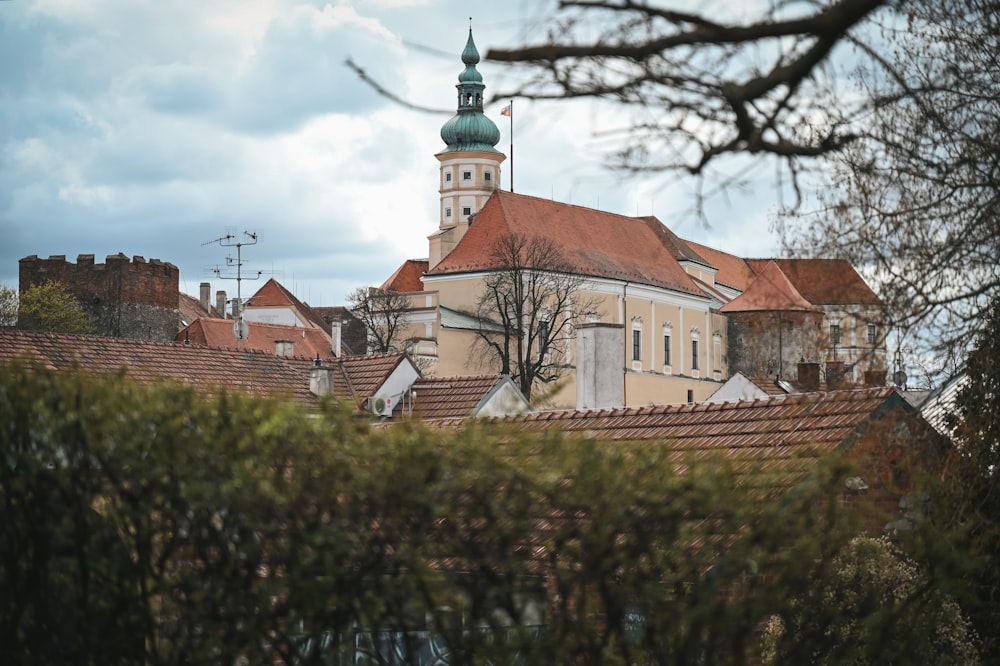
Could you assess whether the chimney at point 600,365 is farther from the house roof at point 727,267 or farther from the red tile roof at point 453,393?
the house roof at point 727,267

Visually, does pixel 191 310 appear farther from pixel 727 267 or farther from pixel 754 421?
pixel 754 421

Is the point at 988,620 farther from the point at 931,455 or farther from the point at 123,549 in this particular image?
the point at 123,549

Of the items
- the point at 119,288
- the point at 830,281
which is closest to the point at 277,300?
the point at 119,288

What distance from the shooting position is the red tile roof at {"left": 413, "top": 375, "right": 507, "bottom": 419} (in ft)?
91.3

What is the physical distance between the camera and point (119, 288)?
252ft

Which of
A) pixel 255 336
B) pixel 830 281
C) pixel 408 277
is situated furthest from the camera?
pixel 408 277

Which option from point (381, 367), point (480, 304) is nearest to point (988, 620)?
point (381, 367)

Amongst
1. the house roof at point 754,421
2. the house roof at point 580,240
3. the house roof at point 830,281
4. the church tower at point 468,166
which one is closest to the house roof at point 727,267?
the house roof at point 580,240

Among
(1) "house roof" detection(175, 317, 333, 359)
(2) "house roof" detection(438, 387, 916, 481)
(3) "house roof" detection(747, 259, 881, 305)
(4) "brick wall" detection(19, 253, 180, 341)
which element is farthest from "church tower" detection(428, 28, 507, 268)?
(3) "house roof" detection(747, 259, 881, 305)

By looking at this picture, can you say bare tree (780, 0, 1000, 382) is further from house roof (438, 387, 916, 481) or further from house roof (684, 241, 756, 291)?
house roof (684, 241, 756, 291)

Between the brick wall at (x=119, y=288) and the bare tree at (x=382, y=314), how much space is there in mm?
11695

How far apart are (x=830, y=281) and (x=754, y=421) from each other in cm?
704

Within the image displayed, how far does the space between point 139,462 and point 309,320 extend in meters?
87.1

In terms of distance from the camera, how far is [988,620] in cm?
1109
